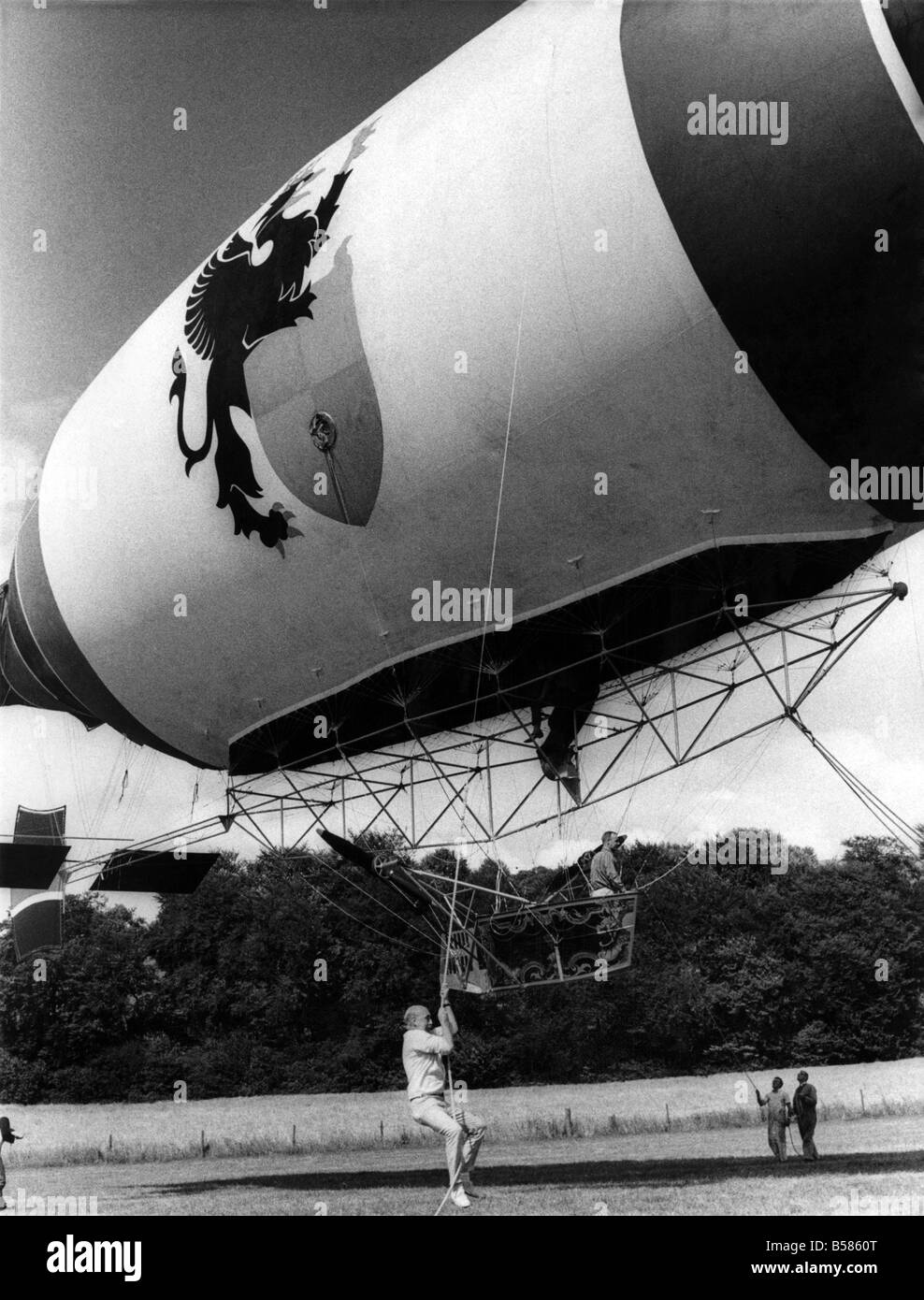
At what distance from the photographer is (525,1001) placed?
40.8 meters

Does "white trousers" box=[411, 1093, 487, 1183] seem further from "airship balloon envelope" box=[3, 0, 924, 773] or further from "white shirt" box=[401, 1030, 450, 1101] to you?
"airship balloon envelope" box=[3, 0, 924, 773]

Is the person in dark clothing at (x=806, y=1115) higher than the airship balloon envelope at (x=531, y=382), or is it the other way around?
the airship balloon envelope at (x=531, y=382)

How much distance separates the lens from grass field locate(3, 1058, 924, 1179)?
99.2ft

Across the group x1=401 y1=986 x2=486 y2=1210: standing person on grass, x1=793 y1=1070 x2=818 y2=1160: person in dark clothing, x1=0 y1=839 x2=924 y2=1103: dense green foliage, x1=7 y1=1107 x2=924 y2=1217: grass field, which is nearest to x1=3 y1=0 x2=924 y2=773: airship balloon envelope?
x1=401 y1=986 x2=486 y2=1210: standing person on grass

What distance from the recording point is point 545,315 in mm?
12859

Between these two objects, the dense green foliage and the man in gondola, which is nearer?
the man in gondola

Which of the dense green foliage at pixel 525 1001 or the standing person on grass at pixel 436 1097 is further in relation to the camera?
the dense green foliage at pixel 525 1001

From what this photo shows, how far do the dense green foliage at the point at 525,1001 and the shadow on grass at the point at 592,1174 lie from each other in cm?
1957

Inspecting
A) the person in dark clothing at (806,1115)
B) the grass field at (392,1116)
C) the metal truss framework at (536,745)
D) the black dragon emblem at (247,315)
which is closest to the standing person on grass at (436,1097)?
the metal truss framework at (536,745)

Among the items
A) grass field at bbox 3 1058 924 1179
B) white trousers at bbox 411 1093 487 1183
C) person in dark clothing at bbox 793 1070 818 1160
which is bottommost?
grass field at bbox 3 1058 924 1179

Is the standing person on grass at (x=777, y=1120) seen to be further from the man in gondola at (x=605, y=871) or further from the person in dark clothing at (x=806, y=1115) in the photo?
the man in gondola at (x=605, y=871)

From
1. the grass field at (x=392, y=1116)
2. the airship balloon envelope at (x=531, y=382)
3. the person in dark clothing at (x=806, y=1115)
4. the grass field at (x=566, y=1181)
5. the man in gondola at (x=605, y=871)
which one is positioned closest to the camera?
the airship balloon envelope at (x=531, y=382)

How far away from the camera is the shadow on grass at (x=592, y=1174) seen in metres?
14.5

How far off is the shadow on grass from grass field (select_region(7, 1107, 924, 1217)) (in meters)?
0.02
